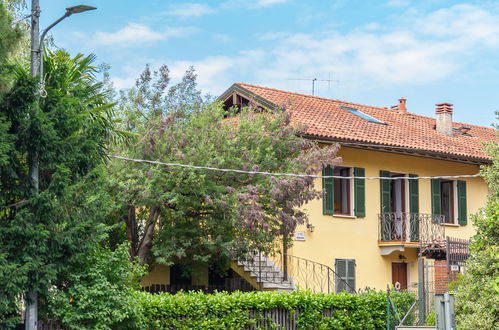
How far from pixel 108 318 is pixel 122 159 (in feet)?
23.5

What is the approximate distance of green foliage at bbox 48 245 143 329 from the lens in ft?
49.4

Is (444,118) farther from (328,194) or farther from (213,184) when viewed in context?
(213,184)

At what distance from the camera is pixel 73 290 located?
15.2m

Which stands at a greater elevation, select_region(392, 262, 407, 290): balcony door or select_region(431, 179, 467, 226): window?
select_region(431, 179, 467, 226): window

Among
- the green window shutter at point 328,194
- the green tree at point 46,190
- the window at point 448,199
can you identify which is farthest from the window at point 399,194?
the green tree at point 46,190

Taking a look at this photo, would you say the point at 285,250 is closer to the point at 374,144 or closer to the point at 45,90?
the point at 374,144

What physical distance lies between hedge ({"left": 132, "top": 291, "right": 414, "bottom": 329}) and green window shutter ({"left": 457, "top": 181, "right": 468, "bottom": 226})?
8.37m

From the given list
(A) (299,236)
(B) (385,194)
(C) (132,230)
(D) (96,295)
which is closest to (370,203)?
(B) (385,194)

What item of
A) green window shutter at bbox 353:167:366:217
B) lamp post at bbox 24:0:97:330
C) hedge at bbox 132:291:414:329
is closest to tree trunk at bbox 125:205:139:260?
hedge at bbox 132:291:414:329

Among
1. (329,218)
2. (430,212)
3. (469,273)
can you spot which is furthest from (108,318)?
(430,212)

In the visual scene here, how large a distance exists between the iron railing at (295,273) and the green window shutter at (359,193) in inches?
95.6

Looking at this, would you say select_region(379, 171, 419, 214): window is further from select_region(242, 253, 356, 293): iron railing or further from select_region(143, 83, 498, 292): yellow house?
select_region(242, 253, 356, 293): iron railing

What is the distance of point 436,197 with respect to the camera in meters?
30.0

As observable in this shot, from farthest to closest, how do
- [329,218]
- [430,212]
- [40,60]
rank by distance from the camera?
1. [430,212]
2. [329,218]
3. [40,60]
